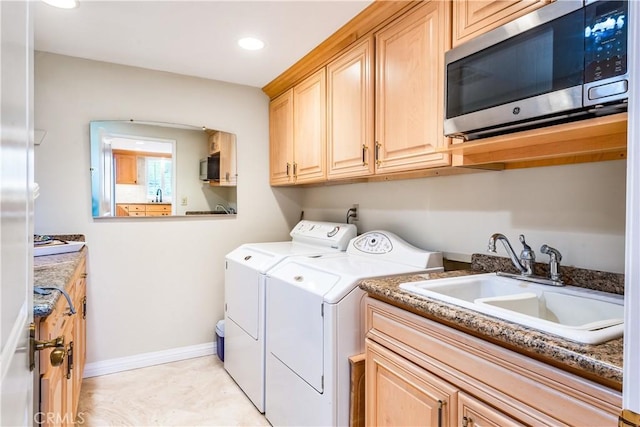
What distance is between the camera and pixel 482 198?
1777mm

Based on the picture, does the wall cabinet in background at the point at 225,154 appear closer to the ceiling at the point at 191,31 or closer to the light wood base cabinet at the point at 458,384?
the ceiling at the point at 191,31

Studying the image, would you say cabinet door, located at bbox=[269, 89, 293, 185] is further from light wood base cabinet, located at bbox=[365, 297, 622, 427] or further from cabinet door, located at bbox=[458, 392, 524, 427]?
cabinet door, located at bbox=[458, 392, 524, 427]

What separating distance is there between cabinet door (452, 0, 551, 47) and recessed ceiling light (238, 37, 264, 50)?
1233 millimetres

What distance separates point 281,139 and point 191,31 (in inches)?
42.7

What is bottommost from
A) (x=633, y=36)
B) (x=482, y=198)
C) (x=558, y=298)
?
(x=558, y=298)

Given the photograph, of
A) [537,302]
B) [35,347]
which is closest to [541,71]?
[537,302]

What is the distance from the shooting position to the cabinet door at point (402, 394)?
3.71 feet

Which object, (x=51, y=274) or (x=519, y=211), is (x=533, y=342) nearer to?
(x=519, y=211)

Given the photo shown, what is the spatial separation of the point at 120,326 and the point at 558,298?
2.78 metres

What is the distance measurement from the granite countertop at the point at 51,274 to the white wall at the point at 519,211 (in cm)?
171

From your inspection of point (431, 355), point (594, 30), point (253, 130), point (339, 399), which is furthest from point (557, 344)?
point (253, 130)

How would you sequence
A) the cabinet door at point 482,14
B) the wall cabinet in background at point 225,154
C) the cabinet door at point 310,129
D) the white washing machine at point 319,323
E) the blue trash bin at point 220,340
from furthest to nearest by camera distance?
the wall cabinet in background at point 225,154
the blue trash bin at point 220,340
the cabinet door at point 310,129
the white washing machine at point 319,323
the cabinet door at point 482,14

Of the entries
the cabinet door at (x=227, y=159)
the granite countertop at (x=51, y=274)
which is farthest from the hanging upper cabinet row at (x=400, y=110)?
the granite countertop at (x=51, y=274)

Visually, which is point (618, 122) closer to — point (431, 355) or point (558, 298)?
point (558, 298)
